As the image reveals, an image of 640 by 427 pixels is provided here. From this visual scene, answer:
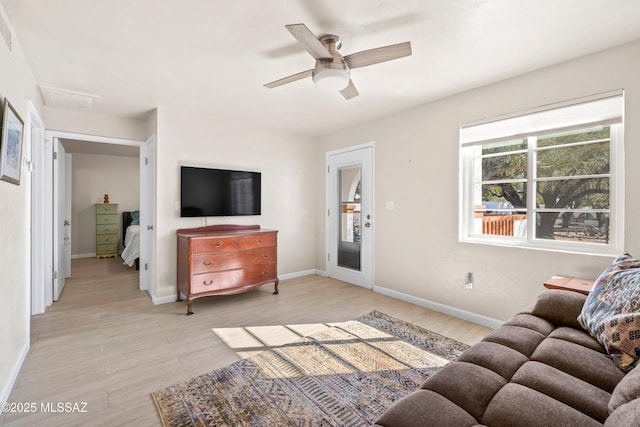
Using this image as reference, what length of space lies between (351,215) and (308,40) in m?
3.11

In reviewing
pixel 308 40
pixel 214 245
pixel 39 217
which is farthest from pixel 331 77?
pixel 39 217

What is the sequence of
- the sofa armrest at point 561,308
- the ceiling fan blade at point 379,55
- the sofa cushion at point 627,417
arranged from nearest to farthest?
the sofa cushion at point 627,417, the sofa armrest at point 561,308, the ceiling fan blade at point 379,55

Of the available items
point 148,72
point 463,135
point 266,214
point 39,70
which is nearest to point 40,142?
point 39,70

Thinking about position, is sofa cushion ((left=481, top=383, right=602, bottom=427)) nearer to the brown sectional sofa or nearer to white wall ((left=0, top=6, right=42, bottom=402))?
the brown sectional sofa


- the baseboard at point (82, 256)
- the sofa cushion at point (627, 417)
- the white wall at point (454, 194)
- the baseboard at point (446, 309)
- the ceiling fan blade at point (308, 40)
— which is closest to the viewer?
the sofa cushion at point (627, 417)

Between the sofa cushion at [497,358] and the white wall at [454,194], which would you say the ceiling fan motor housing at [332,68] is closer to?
the white wall at [454,194]

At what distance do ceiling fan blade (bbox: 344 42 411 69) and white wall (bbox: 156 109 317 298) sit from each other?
2.61m

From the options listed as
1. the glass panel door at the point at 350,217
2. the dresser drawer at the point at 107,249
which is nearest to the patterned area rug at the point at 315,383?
the glass panel door at the point at 350,217

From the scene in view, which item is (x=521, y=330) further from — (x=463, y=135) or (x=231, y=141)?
(x=231, y=141)

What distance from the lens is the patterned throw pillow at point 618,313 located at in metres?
1.31

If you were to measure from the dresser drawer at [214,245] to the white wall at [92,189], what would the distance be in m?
4.95

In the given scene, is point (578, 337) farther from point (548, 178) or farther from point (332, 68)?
point (332, 68)

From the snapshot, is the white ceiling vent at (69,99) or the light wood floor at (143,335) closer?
the light wood floor at (143,335)

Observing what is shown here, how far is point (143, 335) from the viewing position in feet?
9.30
